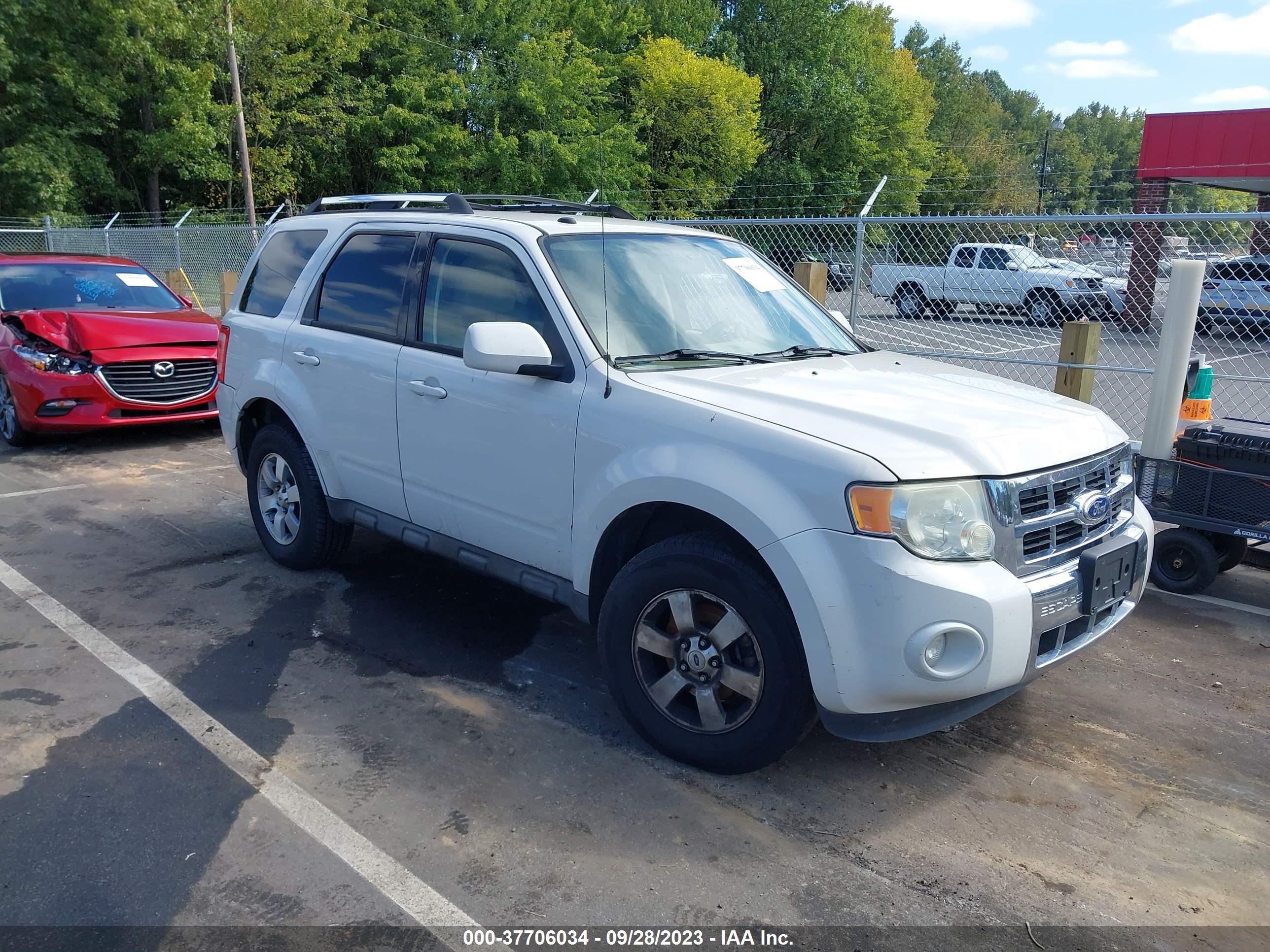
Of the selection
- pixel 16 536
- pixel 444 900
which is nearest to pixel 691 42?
pixel 16 536

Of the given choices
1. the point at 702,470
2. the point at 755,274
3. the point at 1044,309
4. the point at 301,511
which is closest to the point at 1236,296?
the point at 1044,309

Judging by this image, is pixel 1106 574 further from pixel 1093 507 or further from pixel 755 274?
pixel 755 274

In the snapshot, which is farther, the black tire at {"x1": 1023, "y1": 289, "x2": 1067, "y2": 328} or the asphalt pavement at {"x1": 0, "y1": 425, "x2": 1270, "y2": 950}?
the black tire at {"x1": 1023, "y1": 289, "x2": 1067, "y2": 328}

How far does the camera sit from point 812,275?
8820 millimetres

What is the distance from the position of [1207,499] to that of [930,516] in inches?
123

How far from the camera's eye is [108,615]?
191 inches

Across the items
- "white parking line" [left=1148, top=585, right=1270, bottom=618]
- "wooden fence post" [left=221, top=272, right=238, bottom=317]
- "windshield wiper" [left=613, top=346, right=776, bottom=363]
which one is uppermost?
"windshield wiper" [left=613, top=346, right=776, bottom=363]

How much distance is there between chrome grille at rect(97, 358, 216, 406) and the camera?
846 centimetres

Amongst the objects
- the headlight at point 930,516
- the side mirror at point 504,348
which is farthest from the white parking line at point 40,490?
the headlight at point 930,516

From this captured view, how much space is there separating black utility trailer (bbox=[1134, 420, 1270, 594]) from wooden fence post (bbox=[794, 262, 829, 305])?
12.7 feet

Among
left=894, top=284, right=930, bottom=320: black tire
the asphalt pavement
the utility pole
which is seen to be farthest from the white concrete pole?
the utility pole

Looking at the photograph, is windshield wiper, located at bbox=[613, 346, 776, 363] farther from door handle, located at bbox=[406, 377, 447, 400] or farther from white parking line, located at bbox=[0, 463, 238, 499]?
white parking line, located at bbox=[0, 463, 238, 499]

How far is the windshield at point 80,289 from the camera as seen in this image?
9125 millimetres

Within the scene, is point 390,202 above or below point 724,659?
above
